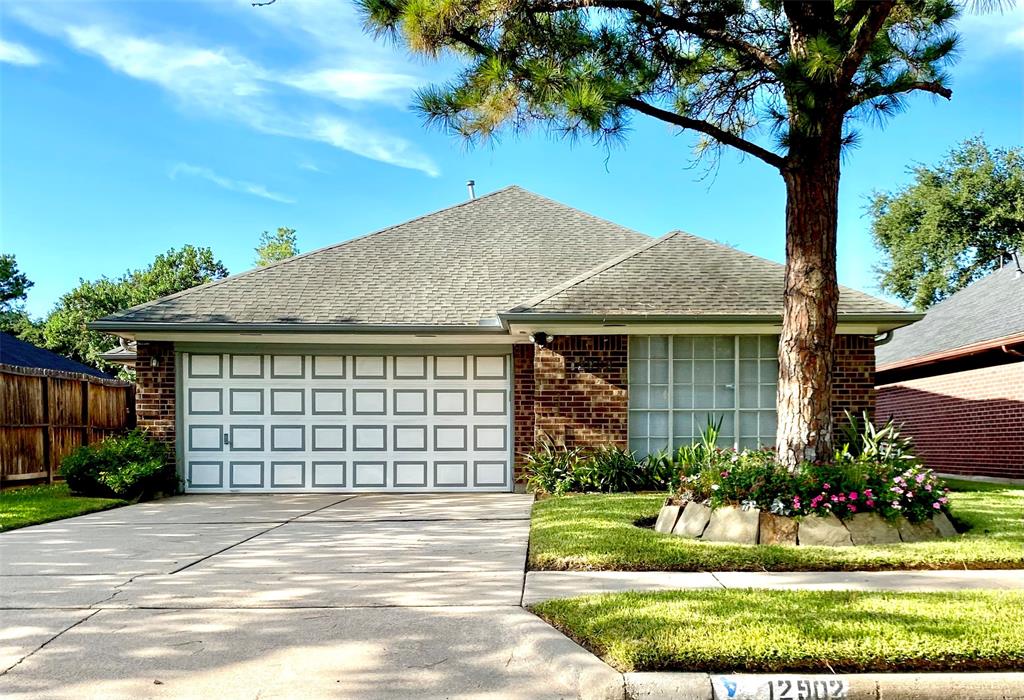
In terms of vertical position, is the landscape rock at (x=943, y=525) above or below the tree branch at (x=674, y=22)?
below

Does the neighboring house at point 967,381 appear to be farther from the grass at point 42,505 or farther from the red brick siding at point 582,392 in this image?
the grass at point 42,505

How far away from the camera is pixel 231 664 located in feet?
13.8

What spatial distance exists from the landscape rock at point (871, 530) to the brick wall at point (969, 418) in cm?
861

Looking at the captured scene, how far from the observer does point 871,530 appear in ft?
23.3

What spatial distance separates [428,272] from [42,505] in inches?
268

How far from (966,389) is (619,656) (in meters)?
15.3

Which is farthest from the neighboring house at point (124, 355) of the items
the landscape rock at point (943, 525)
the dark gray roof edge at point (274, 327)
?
the landscape rock at point (943, 525)

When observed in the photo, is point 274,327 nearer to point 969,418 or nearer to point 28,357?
point 28,357

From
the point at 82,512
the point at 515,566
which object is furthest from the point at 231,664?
the point at 82,512

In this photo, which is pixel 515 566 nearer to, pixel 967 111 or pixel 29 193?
pixel 29 193

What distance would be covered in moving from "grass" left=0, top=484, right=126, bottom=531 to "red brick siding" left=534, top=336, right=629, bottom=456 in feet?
20.3

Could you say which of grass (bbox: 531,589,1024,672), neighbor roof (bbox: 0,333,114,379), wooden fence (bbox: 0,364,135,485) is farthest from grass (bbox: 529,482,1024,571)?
neighbor roof (bbox: 0,333,114,379)

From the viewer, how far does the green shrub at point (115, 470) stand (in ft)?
38.0

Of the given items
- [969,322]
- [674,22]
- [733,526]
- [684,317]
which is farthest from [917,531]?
[969,322]
